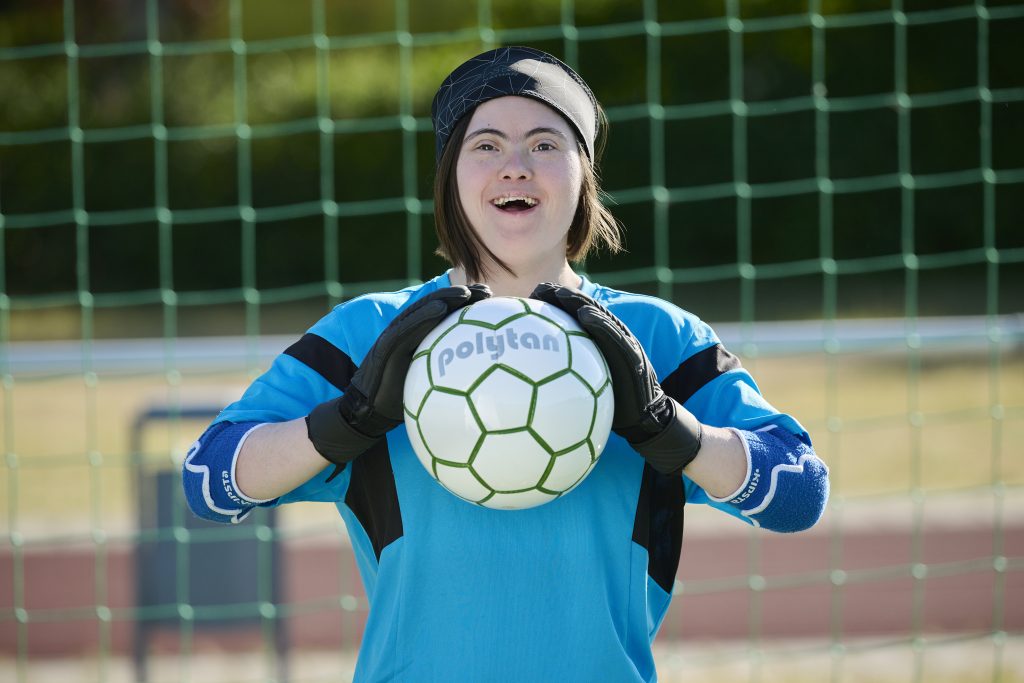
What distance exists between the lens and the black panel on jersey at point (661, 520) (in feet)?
5.79

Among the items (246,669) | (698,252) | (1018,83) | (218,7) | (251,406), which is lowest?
(246,669)

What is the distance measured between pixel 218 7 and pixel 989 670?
1644 cm

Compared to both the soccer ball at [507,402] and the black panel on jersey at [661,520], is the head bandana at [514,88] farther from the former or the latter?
the black panel on jersey at [661,520]

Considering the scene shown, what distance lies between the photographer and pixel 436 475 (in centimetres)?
160

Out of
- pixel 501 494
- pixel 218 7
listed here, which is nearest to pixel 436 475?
pixel 501 494

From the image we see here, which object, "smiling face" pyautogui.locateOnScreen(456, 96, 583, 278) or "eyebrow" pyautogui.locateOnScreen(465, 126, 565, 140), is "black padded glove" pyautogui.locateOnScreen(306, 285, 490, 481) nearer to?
"smiling face" pyautogui.locateOnScreen(456, 96, 583, 278)

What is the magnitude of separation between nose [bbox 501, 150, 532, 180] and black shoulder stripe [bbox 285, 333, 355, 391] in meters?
0.37

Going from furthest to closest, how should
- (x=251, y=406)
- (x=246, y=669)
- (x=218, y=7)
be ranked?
(x=218, y=7)
(x=246, y=669)
(x=251, y=406)

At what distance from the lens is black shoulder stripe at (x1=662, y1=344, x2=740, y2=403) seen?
1.79m

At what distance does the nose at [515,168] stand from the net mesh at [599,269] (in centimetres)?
215

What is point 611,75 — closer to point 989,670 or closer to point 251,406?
point 989,670

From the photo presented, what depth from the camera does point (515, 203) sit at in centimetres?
178

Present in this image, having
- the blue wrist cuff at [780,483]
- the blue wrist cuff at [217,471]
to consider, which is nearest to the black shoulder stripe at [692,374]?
the blue wrist cuff at [780,483]

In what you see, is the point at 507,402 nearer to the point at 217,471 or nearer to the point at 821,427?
the point at 217,471
